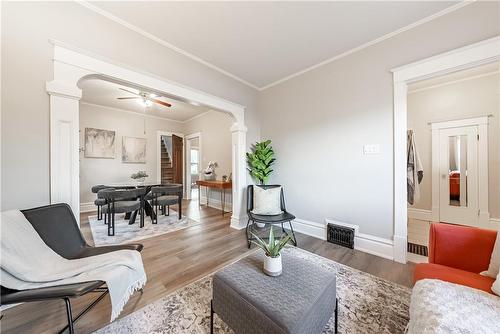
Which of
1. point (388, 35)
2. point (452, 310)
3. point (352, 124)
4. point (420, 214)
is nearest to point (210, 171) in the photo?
point (352, 124)

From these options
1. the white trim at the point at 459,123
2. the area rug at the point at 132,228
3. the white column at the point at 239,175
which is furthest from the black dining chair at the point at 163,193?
the white trim at the point at 459,123

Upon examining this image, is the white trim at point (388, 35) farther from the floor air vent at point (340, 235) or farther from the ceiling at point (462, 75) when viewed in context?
the floor air vent at point (340, 235)

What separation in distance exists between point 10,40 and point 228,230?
3239mm

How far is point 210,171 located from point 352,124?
363 centimetres

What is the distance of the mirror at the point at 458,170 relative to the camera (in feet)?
11.0

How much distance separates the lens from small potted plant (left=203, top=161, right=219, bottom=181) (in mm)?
4984

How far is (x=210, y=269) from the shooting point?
200cm

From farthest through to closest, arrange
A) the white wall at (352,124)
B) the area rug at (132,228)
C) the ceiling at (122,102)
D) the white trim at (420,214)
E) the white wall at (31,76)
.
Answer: the white trim at (420,214) < the ceiling at (122,102) < the area rug at (132,228) < the white wall at (352,124) < the white wall at (31,76)

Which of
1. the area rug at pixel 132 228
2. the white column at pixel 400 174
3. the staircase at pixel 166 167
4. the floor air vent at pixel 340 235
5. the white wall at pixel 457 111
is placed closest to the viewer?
the white column at pixel 400 174

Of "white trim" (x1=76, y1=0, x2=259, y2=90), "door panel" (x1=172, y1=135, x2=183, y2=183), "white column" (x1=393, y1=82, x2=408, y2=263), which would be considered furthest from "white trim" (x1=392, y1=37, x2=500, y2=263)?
"door panel" (x1=172, y1=135, x2=183, y2=183)

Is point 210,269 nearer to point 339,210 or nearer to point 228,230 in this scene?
point 228,230

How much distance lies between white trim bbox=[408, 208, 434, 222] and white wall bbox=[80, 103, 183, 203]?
22.8 feet

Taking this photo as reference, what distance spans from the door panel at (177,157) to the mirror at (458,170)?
6957 mm

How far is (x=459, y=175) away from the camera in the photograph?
3.41m
